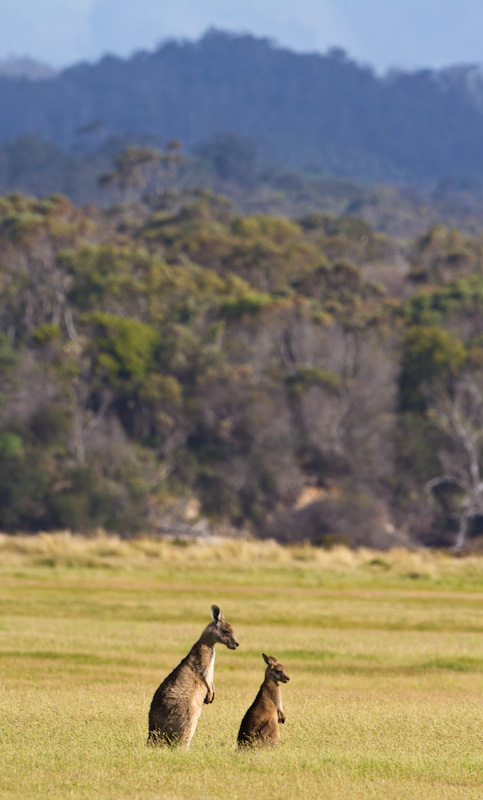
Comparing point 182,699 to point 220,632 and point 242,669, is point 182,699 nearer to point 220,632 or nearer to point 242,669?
point 220,632

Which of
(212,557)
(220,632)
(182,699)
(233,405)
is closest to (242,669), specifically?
(220,632)

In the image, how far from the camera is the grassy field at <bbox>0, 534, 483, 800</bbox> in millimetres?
9102

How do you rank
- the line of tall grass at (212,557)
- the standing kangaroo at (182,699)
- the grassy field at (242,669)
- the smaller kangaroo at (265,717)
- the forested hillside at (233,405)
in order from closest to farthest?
1. the grassy field at (242,669)
2. the standing kangaroo at (182,699)
3. the smaller kangaroo at (265,717)
4. the line of tall grass at (212,557)
5. the forested hillside at (233,405)

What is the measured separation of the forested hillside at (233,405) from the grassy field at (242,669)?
16.2 metres

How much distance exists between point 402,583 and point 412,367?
3612cm

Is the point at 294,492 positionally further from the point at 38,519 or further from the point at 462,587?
the point at 462,587

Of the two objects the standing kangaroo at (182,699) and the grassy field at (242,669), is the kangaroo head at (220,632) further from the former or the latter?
the grassy field at (242,669)

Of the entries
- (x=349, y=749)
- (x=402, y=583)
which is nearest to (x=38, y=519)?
(x=402, y=583)

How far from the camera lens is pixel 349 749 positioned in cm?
1020

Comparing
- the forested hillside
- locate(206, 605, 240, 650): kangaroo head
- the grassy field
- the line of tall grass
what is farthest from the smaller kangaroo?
the forested hillside

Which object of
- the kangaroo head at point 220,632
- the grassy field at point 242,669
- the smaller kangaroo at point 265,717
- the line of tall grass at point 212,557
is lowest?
the line of tall grass at point 212,557

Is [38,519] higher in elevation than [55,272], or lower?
lower

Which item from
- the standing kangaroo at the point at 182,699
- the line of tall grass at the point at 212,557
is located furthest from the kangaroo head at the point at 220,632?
the line of tall grass at the point at 212,557

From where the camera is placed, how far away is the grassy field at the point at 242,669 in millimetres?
9102
